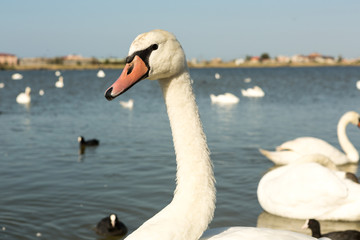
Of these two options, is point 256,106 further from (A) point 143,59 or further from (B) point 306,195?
(A) point 143,59

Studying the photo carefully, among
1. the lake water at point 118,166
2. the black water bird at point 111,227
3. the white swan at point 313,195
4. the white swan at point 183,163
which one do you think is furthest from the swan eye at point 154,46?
the white swan at point 313,195

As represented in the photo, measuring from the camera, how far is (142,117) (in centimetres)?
1991

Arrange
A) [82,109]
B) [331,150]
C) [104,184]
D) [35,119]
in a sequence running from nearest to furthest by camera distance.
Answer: [104,184]
[331,150]
[35,119]
[82,109]

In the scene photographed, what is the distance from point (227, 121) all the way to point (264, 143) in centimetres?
505

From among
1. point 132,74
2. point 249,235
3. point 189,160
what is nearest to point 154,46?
point 132,74

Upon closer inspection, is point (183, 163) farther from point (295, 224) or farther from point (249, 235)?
point (295, 224)

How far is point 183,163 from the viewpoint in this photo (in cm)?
317

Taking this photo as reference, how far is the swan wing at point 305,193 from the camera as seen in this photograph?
22.1 feet

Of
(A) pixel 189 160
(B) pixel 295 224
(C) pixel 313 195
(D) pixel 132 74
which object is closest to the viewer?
(D) pixel 132 74

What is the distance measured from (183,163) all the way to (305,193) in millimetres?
4168

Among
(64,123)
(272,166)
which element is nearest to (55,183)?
(272,166)

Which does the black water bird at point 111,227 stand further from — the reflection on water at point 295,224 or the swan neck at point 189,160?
the swan neck at point 189,160

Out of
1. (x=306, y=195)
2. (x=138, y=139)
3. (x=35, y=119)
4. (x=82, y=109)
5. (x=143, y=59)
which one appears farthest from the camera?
(x=82, y=109)

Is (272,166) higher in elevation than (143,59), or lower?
lower
